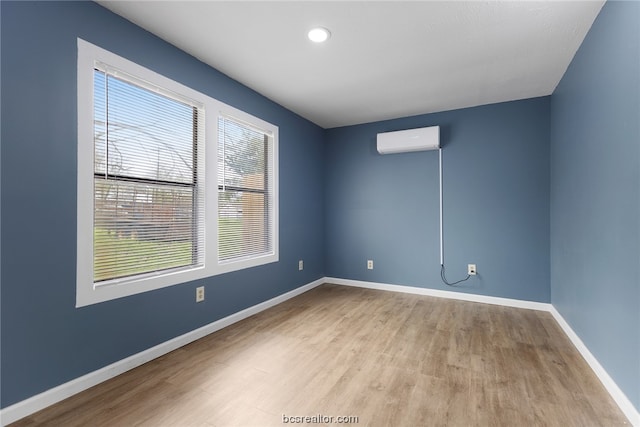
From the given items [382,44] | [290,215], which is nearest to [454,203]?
[290,215]

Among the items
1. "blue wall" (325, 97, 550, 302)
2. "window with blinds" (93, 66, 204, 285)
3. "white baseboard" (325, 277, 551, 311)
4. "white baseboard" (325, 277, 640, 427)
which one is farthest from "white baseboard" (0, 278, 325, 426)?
"blue wall" (325, 97, 550, 302)

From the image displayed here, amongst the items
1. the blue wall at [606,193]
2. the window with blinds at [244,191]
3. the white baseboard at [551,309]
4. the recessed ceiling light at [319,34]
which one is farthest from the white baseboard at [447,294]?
the recessed ceiling light at [319,34]

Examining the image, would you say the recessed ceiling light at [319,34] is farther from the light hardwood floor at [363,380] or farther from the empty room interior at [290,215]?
the light hardwood floor at [363,380]

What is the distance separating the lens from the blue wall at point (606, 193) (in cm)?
145

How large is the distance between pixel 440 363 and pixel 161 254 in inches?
87.9

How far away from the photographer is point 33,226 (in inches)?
59.7

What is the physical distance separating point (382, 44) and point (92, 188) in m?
2.26

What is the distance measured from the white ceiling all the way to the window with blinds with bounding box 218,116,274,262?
1.74ft

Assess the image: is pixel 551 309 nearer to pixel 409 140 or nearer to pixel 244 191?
pixel 409 140

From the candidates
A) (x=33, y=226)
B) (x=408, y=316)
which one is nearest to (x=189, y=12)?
(x=33, y=226)

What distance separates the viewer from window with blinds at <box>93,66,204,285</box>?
6.06 ft

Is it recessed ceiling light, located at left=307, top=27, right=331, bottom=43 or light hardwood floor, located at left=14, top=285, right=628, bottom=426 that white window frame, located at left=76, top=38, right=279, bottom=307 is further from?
recessed ceiling light, located at left=307, top=27, right=331, bottom=43

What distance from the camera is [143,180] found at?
2072 mm

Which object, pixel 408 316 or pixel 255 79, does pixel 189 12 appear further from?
pixel 408 316
